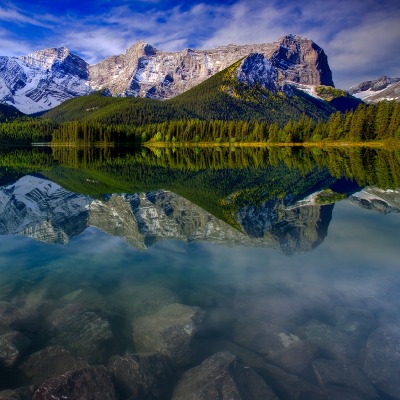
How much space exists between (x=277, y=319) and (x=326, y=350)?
1795mm

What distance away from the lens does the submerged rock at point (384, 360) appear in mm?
8258

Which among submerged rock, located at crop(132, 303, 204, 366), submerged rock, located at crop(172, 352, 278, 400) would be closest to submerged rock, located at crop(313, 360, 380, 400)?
submerged rock, located at crop(172, 352, 278, 400)

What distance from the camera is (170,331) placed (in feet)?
32.9

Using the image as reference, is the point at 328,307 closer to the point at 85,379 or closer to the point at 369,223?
the point at 85,379

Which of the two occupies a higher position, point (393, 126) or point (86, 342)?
point (393, 126)

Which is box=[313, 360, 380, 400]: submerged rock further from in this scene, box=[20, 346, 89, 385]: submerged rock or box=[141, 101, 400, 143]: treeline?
box=[141, 101, 400, 143]: treeline

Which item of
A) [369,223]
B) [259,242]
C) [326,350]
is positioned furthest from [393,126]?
[326,350]

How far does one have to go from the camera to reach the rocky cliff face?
61.2ft

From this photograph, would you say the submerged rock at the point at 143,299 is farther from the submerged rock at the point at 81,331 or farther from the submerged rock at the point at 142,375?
the submerged rock at the point at 142,375

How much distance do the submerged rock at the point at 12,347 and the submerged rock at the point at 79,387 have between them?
1.99 m

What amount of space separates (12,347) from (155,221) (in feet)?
45.0

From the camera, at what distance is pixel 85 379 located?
307 inches

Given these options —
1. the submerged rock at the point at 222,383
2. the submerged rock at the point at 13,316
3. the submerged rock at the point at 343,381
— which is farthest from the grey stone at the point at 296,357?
the submerged rock at the point at 13,316

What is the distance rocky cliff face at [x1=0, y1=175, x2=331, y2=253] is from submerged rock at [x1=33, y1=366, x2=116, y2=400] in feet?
31.6
